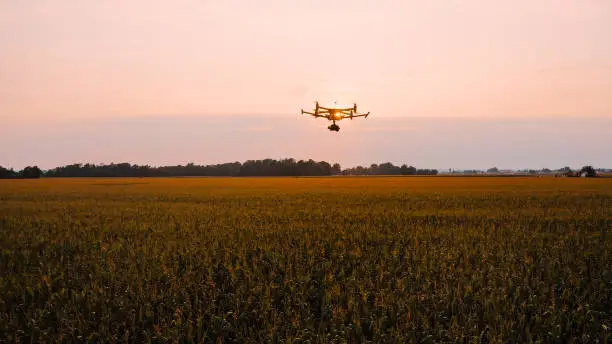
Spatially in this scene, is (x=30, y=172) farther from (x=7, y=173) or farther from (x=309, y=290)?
(x=309, y=290)

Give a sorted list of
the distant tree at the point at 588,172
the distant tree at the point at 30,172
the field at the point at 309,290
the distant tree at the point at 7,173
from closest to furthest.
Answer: the field at the point at 309,290, the distant tree at the point at 588,172, the distant tree at the point at 7,173, the distant tree at the point at 30,172

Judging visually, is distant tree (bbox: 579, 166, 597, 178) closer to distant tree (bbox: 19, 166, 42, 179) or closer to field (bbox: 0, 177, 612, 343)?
field (bbox: 0, 177, 612, 343)

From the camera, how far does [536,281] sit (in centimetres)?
860

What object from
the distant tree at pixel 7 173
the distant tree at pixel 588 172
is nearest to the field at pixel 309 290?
the distant tree at pixel 588 172

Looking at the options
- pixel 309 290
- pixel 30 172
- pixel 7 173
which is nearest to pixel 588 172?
pixel 309 290

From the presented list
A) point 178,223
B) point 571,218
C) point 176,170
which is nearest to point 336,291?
point 178,223

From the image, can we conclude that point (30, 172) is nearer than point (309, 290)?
No

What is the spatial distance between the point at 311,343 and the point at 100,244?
10539 mm

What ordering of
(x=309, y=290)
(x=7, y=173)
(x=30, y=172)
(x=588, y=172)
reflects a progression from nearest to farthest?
(x=309, y=290) < (x=588, y=172) < (x=7, y=173) < (x=30, y=172)

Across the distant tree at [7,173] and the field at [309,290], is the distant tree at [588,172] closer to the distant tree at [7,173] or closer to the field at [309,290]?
the field at [309,290]

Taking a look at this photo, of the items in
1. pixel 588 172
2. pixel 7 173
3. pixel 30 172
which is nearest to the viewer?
pixel 588 172

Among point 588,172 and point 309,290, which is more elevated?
point 588,172

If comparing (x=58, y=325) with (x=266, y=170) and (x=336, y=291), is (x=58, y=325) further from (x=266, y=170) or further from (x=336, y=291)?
(x=266, y=170)

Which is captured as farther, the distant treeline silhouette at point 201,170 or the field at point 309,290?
the distant treeline silhouette at point 201,170
